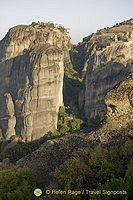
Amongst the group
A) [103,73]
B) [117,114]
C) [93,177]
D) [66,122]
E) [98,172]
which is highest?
[103,73]

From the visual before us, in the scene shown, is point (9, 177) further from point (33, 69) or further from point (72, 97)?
point (72, 97)

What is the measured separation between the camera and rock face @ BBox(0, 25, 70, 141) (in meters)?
59.8

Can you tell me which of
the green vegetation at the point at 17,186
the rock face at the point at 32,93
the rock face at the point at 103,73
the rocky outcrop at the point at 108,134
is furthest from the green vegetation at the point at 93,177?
the rock face at the point at 32,93

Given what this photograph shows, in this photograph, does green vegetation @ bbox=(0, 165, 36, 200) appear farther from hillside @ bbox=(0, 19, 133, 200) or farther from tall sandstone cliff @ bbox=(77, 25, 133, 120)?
tall sandstone cliff @ bbox=(77, 25, 133, 120)

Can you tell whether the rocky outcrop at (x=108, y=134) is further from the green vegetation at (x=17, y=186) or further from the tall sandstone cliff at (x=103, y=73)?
the tall sandstone cliff at (x=103, y=73)

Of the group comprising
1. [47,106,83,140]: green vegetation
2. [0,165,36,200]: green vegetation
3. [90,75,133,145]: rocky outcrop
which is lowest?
[47,106,83,140]: green vegetation

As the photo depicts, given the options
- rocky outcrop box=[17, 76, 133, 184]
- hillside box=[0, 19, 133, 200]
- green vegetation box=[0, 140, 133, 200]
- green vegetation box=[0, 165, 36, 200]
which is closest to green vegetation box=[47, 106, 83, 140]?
hillside box=[0, 19, 133, 200]

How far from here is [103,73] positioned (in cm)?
6216

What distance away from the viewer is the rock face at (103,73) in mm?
57094

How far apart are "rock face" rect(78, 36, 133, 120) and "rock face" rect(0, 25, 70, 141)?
27.6 feet

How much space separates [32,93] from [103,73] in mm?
18430

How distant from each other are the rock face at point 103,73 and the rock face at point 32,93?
8412 mm

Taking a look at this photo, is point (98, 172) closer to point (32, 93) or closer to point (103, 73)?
point (32, 93)

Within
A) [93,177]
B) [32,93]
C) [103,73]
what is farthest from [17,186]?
[103,73]
